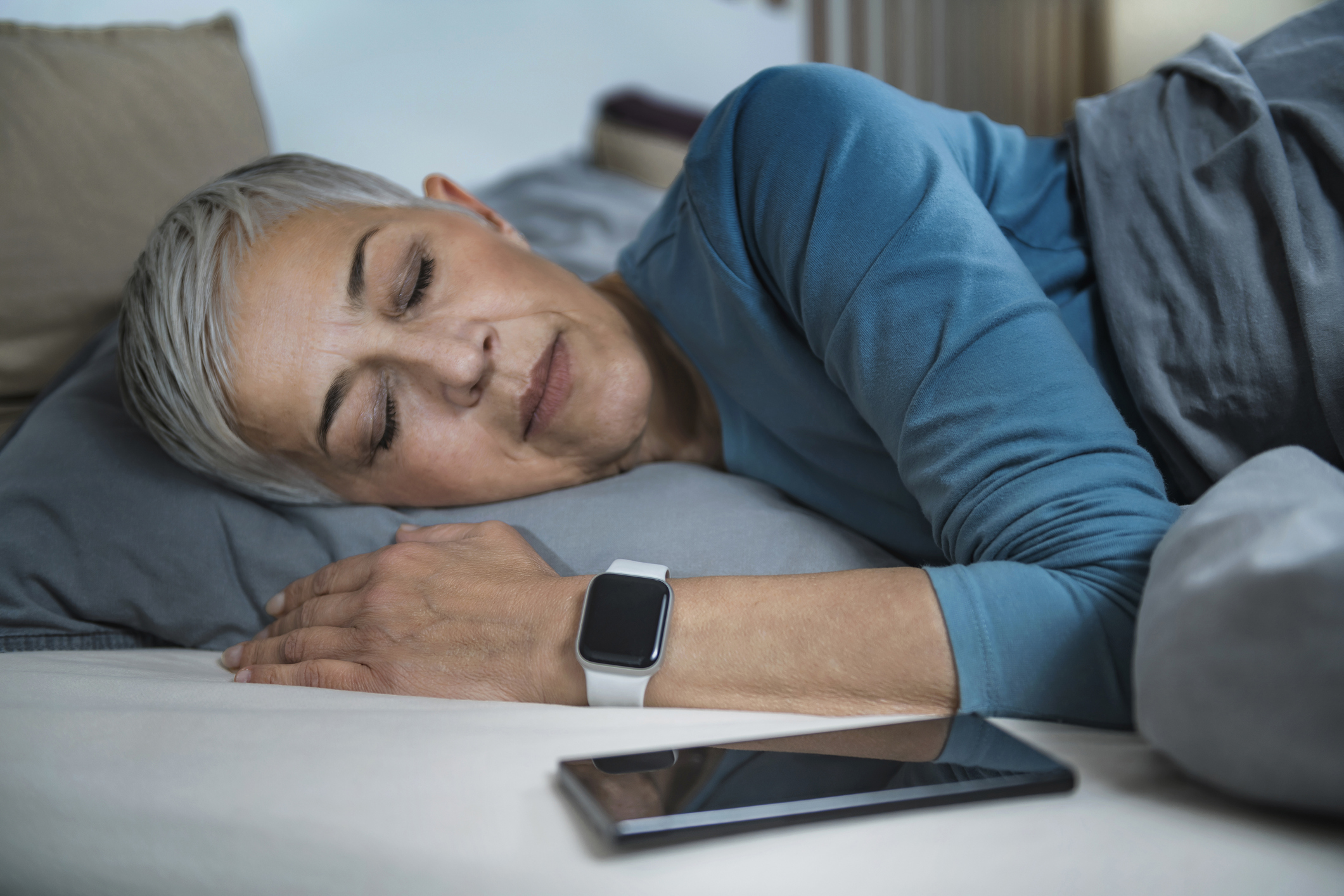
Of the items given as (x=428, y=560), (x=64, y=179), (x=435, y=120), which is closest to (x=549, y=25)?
(x=435, y=120)

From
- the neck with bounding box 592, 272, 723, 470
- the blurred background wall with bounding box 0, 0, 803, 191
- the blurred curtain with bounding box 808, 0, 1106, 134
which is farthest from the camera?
the blurred curtain with bounding box 808, 0, 1106, 134

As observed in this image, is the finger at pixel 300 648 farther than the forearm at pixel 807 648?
Yes

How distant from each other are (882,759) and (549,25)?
228 cm

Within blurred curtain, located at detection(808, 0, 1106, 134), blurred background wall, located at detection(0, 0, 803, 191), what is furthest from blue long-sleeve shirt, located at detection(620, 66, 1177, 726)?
blurred curtain, located at detection(808, 0, 1106, 134)

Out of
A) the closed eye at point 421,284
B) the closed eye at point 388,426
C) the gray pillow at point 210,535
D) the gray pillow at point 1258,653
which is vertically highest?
the closed eye at point 421,284

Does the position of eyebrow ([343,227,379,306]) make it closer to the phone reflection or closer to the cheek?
the cheek

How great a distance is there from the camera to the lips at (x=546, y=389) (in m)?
0.96

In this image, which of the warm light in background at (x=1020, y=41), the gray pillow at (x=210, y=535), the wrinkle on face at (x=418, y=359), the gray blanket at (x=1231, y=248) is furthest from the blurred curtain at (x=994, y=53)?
the gray pillow at (x=210, y=535)

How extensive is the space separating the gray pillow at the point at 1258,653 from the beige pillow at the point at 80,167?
1321 mm

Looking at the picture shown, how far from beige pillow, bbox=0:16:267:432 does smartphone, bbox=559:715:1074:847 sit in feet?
3.58

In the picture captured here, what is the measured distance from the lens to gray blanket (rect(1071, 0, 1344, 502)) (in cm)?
75

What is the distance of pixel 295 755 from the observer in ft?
1.87

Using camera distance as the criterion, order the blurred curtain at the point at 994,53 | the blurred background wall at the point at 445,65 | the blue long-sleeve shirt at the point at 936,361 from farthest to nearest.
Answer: the blurred curtain at the point at 994,53, the blurred background wall at the point at 445,65, the blue long-sleeve shirt at the point at 936,361

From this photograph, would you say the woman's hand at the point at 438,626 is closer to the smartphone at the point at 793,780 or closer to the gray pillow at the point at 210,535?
the gray pillow at the point at 210,535
